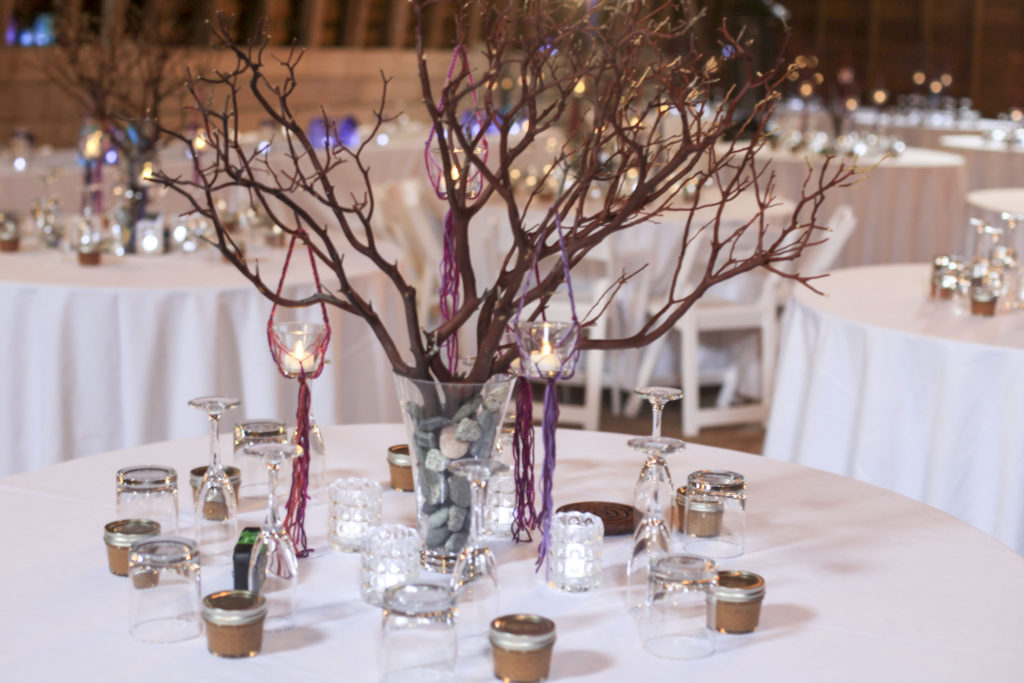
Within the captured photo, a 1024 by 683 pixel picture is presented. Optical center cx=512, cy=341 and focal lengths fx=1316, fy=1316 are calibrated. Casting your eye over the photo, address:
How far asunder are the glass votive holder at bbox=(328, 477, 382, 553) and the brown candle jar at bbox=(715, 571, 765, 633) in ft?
1.58

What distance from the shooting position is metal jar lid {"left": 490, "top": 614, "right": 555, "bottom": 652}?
4.25ft

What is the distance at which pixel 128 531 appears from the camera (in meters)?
A: 1.60

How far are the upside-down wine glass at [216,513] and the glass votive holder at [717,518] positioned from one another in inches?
23.1

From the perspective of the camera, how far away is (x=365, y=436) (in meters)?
2.24

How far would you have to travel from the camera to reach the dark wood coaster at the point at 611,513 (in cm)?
177

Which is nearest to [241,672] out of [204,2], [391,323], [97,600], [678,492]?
[97,600]

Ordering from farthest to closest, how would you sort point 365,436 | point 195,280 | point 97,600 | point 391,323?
point 391,323, point 195,280, point 365,436, point 97,600

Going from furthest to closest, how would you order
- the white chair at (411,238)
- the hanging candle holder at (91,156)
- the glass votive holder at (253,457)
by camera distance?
the white chair at (411,238) < the hanging candle holder at (91,156) < the glass votive holder at (253,457)

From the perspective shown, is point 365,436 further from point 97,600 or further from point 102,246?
point 102,246

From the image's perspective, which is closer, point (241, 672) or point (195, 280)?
point (241, 672)

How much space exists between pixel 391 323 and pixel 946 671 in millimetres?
2662

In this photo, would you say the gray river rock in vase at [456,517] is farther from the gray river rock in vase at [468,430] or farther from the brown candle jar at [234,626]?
the brown candle jar at [234,626]

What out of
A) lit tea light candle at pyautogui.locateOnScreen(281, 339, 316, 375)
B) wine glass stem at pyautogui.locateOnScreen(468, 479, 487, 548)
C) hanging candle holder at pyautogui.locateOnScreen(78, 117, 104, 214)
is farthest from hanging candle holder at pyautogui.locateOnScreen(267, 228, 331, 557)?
hanging candle holder at pyautogui.locateOnScreen(78, 117, 104, 214)

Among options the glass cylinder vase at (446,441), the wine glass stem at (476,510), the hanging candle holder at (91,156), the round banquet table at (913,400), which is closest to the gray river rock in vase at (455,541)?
the glass cylinder vase at (446,441)
